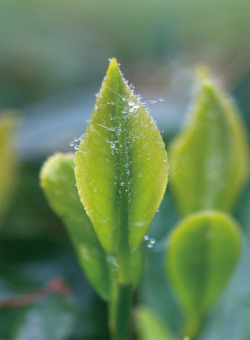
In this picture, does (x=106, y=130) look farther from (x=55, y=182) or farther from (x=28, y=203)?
(x=28, y=203)

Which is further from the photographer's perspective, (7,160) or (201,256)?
(7,160)

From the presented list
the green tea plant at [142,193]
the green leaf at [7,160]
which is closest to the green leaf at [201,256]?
the green tea plant at [142,193]

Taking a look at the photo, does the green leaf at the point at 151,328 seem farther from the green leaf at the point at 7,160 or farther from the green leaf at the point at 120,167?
the green leaf at the point at 7,160

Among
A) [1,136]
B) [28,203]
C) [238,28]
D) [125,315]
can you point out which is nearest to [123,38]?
[238,28]

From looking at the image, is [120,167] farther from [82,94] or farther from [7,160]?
[82,94]

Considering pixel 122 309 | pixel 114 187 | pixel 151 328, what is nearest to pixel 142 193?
pixel 114 187

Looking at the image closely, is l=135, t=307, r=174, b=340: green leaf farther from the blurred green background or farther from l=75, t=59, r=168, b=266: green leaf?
l=75, t=59, r=168, b=266: green leaf

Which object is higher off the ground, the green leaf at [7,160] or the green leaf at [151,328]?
the green leaf at [7,160]

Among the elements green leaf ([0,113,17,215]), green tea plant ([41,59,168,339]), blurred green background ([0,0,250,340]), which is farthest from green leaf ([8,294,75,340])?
green leaf ([0,113,17,215])
